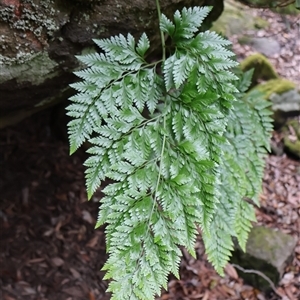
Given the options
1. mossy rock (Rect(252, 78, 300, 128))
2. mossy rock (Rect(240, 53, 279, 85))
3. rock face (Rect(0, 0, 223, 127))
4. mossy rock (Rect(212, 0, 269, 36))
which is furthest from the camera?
mossy rock (Rect(212, 0, 269, 36))

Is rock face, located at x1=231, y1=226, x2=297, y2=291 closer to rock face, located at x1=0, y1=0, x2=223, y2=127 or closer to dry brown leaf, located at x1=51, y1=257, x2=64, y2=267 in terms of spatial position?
dry brown leaf, located at x1=51, y1=257, x2=64, y2=267

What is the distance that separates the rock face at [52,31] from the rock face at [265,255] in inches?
72.0

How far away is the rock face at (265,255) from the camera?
3041mm

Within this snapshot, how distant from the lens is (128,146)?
1571 millimetres

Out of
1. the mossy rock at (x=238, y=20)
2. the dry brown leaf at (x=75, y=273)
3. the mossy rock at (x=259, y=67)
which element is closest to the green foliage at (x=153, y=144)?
the dry brown leaf at (x=75, y=273)

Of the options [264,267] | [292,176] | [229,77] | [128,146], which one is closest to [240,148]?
[229,77]

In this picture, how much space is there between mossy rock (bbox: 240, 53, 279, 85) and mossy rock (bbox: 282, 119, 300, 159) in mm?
614

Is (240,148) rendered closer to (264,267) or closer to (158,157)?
(158,157)

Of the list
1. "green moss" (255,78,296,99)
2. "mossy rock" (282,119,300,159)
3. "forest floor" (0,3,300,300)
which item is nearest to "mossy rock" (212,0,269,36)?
"green moss" (255,78,296,99)

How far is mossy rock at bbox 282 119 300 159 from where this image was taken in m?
4.01

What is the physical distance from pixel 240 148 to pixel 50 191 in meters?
1.60

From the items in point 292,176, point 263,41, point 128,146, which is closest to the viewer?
point 128,146

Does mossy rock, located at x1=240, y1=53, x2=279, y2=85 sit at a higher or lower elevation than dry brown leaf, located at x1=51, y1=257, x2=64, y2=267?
higher

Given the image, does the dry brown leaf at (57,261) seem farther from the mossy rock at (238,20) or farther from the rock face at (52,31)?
the mossy rock at (238,20)
